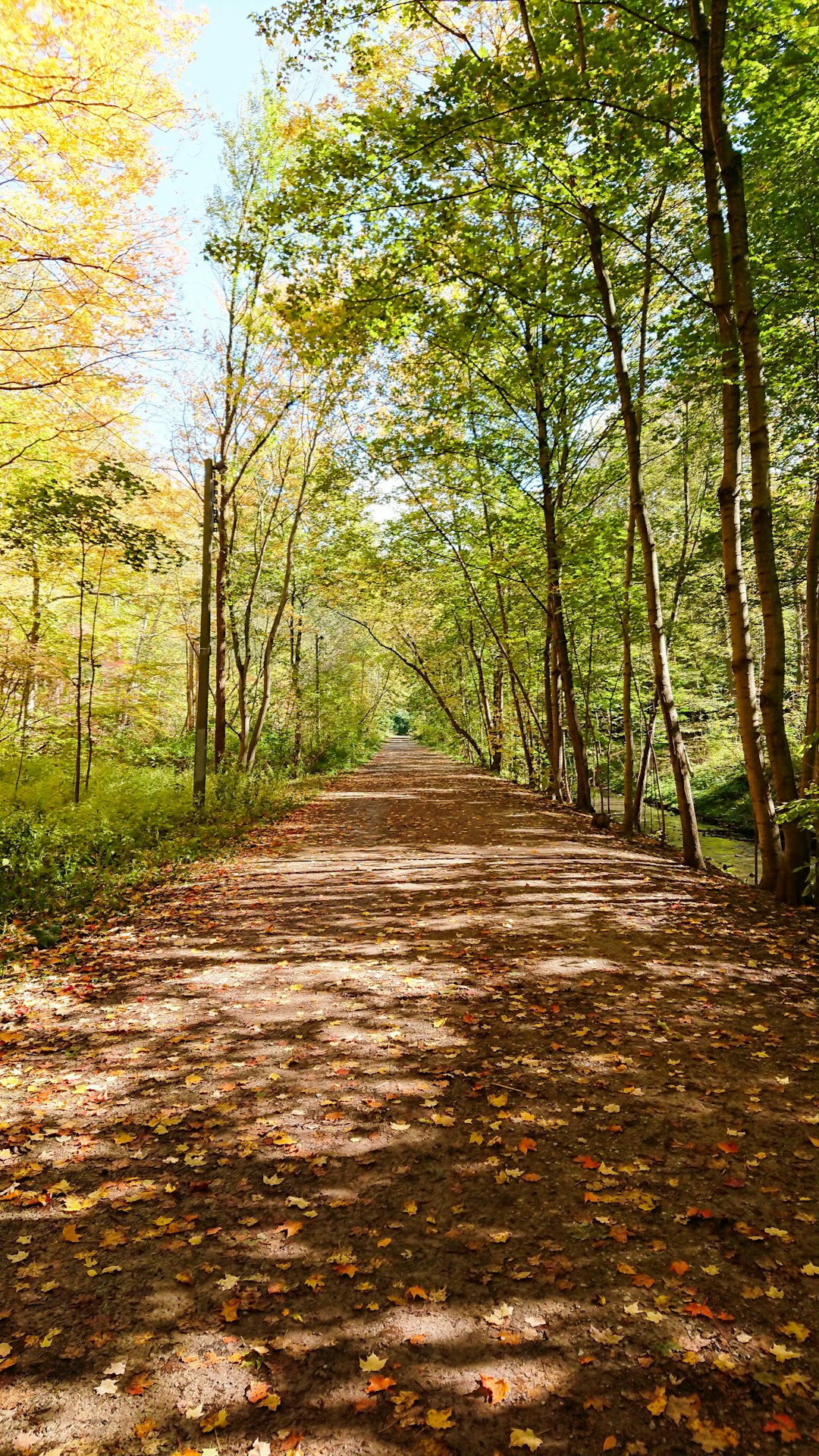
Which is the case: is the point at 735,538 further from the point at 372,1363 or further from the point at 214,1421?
the point at 214,1421

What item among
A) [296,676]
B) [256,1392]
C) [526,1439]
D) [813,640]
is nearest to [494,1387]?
[526,1439]

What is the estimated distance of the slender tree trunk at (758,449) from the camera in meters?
6.30

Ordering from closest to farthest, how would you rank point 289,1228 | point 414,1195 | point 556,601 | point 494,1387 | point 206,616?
1. point 494,1387
2. point 289,1228
3. point 414,1195
4. point 206,616
5. point 556,601

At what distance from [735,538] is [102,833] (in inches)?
338

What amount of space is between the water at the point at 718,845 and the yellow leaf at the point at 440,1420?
468 inches

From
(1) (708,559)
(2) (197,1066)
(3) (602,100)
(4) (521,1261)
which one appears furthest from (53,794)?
(1) (708,559)

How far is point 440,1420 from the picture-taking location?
1.90 meters

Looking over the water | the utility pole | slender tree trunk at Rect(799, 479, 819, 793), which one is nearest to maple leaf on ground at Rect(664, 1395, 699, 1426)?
slender tree trunk at Rect(799, 479, 819, 793)

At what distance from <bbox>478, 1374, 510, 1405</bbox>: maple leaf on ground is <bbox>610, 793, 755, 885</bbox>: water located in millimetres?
11737

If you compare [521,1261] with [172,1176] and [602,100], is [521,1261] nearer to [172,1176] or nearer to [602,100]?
[172,1176]

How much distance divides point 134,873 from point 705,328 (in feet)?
33.0

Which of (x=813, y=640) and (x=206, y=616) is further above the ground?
(x=206, y=616)

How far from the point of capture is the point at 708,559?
42.8 ft

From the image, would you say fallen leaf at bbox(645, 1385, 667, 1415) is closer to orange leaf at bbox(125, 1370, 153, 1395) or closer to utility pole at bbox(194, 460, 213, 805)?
orange leaf at bbox(125, 1370, 153, 1395)
